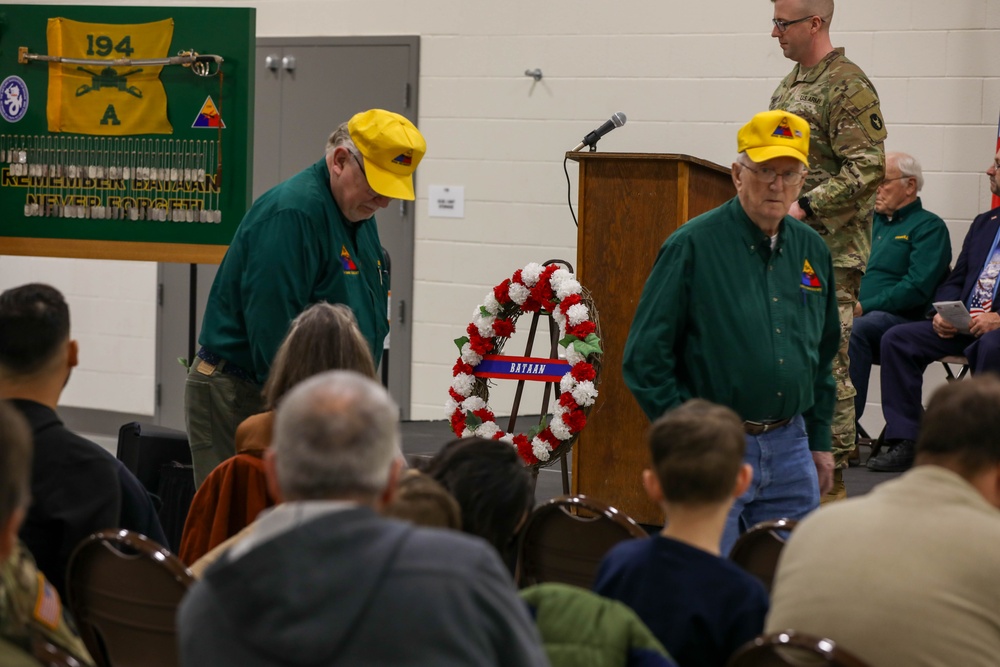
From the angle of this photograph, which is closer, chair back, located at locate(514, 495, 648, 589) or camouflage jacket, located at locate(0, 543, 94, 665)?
camouflage jacket, located at locate(0, 543, 94, 665)

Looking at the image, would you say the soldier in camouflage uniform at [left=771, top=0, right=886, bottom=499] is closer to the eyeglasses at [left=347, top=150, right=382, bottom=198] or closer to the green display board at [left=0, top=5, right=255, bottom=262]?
the eyeglasses at [left=347, top=150, right=382, bottom=198]

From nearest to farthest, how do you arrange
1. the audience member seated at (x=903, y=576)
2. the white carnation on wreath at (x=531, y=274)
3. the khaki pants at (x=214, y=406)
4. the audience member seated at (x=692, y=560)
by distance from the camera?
the audience member seated at (x=903, y=576) < the audience member seated at (x=692, y=560) < the khaki pants at (x=214, y=406) < the white carnation on wreath at (x=531, y=274)

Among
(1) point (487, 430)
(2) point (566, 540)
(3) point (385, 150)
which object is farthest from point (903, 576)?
(1) point (487, 430)

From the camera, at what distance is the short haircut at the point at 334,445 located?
4.91 ft

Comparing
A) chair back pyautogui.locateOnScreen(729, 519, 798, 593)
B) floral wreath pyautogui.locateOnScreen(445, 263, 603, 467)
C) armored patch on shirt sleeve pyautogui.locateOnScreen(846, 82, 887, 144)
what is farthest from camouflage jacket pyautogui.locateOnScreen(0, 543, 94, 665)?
armored patch on shirt sleeve pyautogui.locateOnScreen(846, 82, 887, 144)

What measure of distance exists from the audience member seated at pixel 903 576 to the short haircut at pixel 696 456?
0.17 m

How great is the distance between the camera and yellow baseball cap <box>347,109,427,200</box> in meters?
3.36

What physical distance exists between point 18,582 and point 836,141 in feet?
11.1

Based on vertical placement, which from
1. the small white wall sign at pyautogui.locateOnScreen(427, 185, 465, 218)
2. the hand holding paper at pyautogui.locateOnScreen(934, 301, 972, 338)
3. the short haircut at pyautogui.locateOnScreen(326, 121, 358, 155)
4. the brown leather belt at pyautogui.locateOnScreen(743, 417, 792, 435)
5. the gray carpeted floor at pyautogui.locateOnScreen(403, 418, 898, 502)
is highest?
the short haircut at pyautogui.locateOnScreen(326, 121, 358, 155)

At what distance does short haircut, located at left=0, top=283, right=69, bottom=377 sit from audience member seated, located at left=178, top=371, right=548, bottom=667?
1071mm

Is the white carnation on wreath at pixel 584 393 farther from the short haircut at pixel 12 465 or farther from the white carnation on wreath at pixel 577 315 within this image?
the short haircut at pixel 12 465

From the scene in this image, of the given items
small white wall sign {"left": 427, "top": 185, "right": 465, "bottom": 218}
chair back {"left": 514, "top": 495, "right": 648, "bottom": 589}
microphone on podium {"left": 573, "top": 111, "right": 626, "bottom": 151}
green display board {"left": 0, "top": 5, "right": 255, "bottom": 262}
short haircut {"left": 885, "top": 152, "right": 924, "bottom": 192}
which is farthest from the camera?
small white wall sign {"left": 427, "top": 185, "right": 465, "bottom": 218}

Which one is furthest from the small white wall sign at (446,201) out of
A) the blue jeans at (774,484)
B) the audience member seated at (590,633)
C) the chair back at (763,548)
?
the audience member seated at (590,633)

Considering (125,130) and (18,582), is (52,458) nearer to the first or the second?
(18,582)
